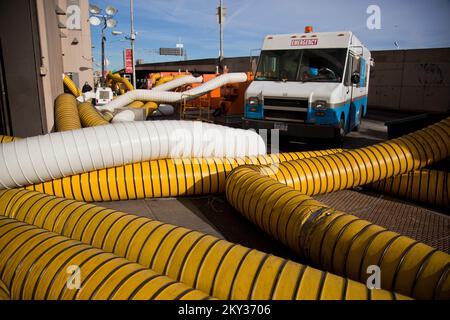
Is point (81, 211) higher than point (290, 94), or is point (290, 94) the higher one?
point (290, 94)

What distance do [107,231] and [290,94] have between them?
662 centimetres

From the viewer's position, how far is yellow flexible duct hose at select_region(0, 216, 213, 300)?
236 centimetres

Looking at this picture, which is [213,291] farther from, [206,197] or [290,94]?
[290,94]

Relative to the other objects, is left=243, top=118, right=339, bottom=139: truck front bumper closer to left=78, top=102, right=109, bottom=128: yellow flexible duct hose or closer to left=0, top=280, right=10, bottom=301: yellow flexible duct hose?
left=78, top=102, right=109, bottom=128: yellow flexible duct hose

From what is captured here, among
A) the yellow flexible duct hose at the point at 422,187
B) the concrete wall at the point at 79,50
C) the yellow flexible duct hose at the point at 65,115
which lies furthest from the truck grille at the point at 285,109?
the concrete wall at the point at 79,50

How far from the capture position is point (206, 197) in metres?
5.99

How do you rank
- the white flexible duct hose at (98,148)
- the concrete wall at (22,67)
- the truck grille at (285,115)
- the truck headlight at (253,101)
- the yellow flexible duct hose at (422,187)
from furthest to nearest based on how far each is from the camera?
the truck headlight at (253,101), the truck grille at (285,115), the concrete wall at (22,67), the yellow flexible duct hose at (422,187), the white flexible duct hose at (98,148)

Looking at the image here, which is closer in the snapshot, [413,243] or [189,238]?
[413,243]

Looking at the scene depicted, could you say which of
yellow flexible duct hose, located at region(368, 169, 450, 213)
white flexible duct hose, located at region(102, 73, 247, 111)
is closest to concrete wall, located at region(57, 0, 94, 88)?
white flexible duct hose, located at region(102, 73, 247, 111)

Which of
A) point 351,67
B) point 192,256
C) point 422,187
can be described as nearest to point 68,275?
point 192,256

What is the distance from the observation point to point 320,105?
861 cm

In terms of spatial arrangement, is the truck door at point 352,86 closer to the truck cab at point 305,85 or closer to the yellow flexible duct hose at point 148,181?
the truck cab at point 305,85

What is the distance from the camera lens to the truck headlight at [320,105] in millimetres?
8562
